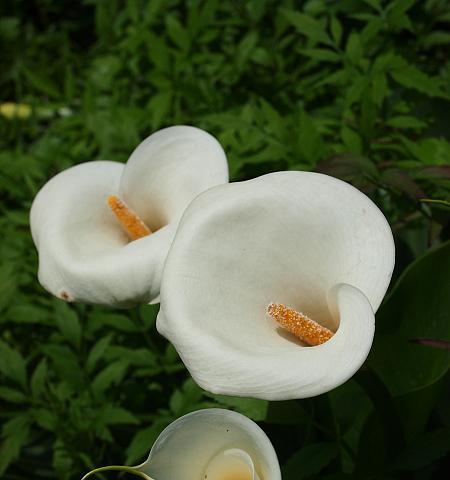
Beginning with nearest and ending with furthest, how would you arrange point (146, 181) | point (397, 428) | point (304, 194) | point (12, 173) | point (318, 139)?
point (304, 194)
point (397, 428)
point (146, 181)
point (318, 139)
point (12, 173)

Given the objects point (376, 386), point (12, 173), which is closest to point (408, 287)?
point (376, 386)

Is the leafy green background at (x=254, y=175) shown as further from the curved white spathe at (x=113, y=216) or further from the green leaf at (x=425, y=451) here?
the curved white spathe at (x=113, y=216)

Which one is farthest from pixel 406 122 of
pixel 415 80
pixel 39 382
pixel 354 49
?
pixel 39 382

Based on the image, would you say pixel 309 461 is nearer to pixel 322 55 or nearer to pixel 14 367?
pixel 14 367

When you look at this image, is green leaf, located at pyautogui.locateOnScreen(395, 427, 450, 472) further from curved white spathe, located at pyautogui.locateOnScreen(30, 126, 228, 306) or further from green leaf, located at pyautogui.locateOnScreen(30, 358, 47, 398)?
green leaf, located at pyautogui.locateOnScreen(30, 358, 47, 398)

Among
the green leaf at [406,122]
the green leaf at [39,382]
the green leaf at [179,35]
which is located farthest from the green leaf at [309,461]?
the green leaf at [179,35]

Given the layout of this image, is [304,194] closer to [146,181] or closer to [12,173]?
[146,181]

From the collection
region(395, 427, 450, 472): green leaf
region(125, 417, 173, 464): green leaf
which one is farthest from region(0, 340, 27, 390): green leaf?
region(395, 427, 450, 472): green leaf
